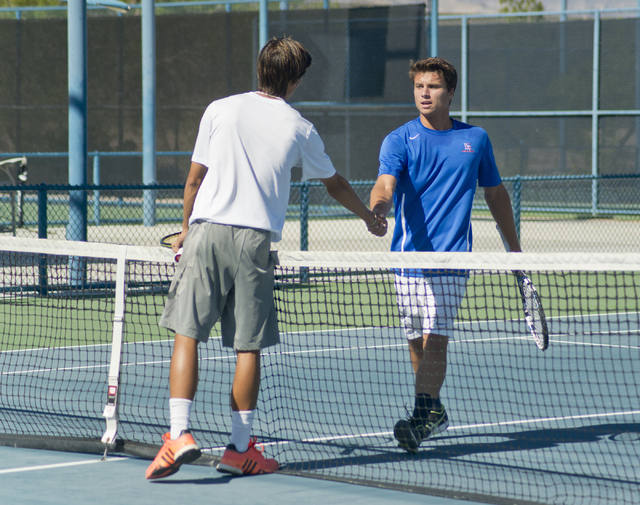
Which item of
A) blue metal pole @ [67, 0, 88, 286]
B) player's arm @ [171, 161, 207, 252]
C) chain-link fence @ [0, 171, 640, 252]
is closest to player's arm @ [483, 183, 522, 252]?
player's arm @ [171, 161, 207, 252]

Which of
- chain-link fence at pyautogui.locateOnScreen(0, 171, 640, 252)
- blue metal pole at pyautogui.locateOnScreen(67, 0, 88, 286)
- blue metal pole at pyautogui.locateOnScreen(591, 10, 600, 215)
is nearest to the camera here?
blue metal pole at pyautogui.locateOnScreen(67, 0, 88, 286)

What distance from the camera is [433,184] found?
5.14 meters

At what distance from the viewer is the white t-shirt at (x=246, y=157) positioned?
177 inches

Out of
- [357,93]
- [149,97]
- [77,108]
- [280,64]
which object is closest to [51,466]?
[280,64]

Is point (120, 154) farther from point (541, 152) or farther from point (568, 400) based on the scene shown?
point (568, 400)

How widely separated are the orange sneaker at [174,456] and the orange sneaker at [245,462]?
260 millimetres

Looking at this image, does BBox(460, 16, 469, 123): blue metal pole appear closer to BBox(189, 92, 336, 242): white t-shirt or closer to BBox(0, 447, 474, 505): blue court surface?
BBox(189, 92, 336, 242): white t-shirt

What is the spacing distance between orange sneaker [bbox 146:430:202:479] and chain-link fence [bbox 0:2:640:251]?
1465 cm

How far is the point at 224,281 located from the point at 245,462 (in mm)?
785

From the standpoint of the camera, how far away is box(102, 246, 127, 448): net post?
496 centimetres

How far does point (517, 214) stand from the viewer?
45.4ft

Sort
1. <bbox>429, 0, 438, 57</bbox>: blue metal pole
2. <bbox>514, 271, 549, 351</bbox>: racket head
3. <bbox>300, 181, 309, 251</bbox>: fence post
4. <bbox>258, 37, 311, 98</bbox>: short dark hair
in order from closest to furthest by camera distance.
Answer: <bbox>258, 37, 311, 98</bbox>: short dark hair, <bbox>514, 271, 549, 351</bbox>: racket head, <bbox>300, 181, 309, 251</bbox>: fence post, <bbox>429, 0, 438, 57</bbox>: blue metal pole

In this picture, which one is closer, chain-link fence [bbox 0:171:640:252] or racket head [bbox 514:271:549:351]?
racket head [bbox 514:271:549:351]

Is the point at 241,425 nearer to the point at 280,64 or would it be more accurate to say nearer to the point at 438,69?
the point at 280,64
